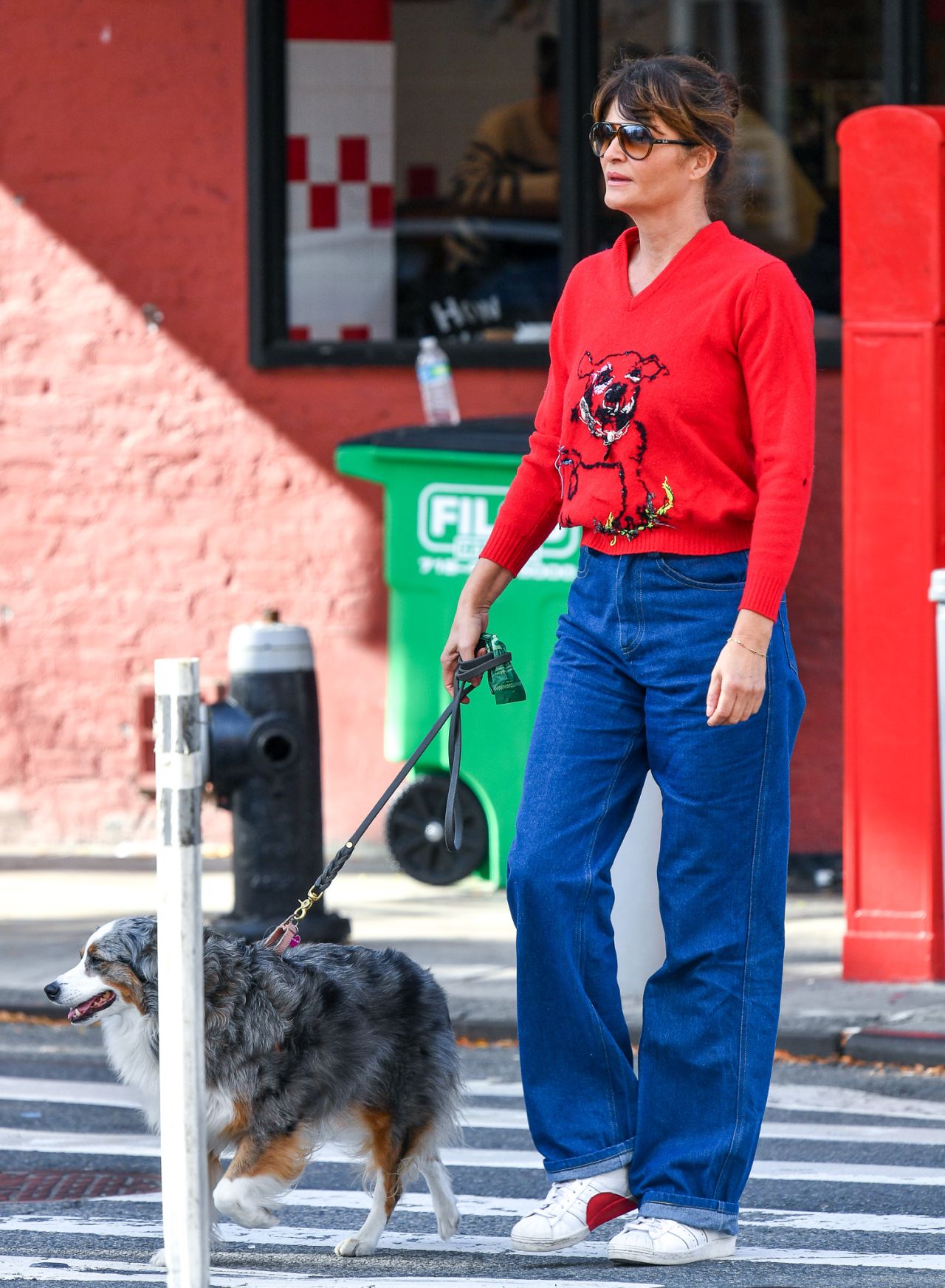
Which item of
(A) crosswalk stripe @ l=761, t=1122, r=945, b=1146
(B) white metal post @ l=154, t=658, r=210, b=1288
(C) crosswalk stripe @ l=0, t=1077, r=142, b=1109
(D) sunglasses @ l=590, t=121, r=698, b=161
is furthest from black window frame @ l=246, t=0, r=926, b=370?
(B) white metal post @ l=154, t=658, r=210, b=1288

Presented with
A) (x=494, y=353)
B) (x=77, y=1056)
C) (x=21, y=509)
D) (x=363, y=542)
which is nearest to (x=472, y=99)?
(x=494, y=353)

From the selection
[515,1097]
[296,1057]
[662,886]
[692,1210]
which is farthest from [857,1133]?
[296,1057]

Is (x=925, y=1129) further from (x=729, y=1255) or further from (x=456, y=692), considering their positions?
(x=456, y=692)

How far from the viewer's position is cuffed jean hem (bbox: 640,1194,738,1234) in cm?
384

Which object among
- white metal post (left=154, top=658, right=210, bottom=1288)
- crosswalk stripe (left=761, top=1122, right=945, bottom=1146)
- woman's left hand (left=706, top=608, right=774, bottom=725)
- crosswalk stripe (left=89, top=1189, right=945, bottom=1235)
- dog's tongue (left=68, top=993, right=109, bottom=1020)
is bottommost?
crosswalk stripe (left=761, top=1122, right=945, bottom=1146)

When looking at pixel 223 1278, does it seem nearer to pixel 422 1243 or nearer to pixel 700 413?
pixel 422 1243

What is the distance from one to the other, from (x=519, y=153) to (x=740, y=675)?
5.79 metres

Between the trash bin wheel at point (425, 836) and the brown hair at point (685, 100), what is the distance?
14.6ft

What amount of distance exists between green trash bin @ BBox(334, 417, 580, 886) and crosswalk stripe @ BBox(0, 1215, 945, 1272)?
3.23 metres

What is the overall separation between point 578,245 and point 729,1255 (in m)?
5.67

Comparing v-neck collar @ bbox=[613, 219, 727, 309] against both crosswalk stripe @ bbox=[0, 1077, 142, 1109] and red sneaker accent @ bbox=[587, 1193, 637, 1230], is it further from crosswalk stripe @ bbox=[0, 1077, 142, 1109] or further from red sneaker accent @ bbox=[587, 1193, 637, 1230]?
crosswalk stripe @ bbox=[0, 1077, 142, 1109]

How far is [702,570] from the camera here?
383cm

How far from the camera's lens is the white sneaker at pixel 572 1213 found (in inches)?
152

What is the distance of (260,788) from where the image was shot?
6996 mm
